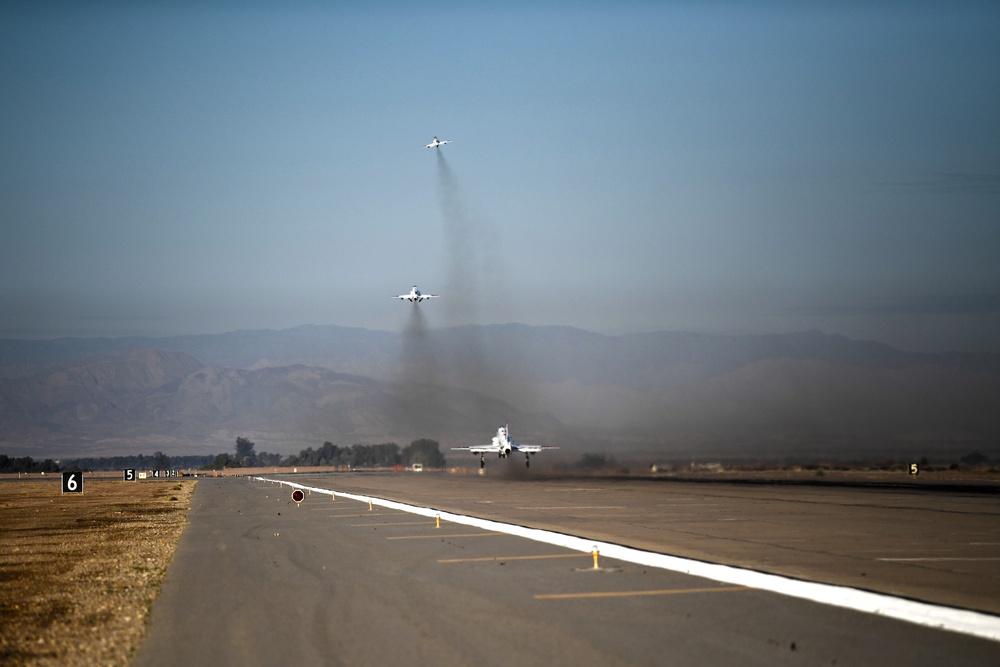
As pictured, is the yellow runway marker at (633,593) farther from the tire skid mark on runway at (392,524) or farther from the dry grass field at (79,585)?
the tire skid mark on runway at (392,524)

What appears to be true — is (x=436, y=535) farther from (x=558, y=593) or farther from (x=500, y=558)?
(x=558, y=593)

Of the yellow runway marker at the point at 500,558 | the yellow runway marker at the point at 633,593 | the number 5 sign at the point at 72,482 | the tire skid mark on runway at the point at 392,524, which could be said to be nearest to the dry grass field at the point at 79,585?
the tire skid mark on runway at the point at 392,524

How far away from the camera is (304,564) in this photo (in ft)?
74.5

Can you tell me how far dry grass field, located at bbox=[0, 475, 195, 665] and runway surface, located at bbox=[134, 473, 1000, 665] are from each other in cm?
64

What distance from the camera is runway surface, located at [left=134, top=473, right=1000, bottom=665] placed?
12.4 metres

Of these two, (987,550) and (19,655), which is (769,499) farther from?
(19,655)

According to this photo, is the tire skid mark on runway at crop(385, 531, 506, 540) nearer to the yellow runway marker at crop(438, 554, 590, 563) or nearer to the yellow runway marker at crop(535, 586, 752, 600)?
the yellow runway marker at crop(438, 554, 590, 563)

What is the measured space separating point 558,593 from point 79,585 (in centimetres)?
986

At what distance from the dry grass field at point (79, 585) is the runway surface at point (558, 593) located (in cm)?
64

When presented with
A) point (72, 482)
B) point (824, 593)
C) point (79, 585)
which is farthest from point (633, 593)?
point (72, 482)

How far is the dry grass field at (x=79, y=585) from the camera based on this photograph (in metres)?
13.8

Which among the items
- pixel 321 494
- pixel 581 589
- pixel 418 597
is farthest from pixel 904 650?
pixel 321 494

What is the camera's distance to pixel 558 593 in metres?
17.1

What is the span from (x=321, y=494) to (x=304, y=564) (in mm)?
40920
